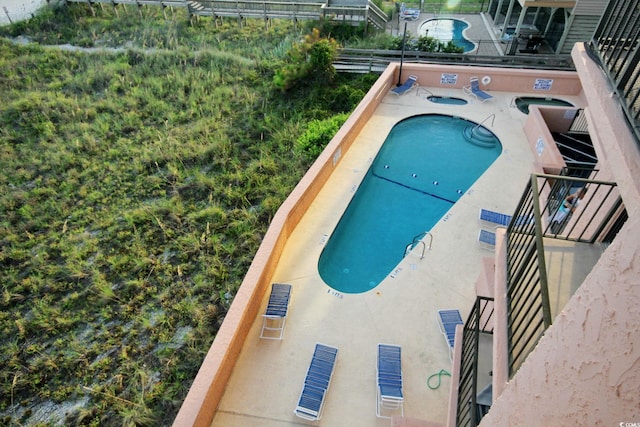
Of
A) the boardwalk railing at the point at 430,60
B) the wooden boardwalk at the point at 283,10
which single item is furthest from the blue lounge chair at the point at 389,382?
the wooden boardwalk at the point at 283,10

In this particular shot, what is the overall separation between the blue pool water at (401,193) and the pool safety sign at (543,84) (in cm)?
364

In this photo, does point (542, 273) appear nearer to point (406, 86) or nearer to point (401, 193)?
point (401, 193)

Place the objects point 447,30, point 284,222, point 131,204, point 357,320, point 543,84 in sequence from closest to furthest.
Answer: point 357,320 < point 284,222 < point 131,204 < point 543,84 < point 447,30

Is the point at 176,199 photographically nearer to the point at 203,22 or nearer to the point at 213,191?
the point at 213,191

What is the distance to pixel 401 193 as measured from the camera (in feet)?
40.5

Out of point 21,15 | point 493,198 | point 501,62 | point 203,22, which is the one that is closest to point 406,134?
point 493,198

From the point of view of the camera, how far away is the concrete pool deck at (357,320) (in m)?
7.32

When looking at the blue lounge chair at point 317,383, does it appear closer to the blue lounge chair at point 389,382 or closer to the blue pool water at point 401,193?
the blue lounge chair at point 389,382

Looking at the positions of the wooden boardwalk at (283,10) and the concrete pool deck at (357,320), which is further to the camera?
the wooden boardwalk at (283,10)

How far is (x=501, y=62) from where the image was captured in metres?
18.0

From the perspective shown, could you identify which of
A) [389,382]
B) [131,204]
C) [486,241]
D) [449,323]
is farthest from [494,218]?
[131,204]

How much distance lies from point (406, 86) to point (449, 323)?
11383 millimetres

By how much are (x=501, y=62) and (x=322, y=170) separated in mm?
12119

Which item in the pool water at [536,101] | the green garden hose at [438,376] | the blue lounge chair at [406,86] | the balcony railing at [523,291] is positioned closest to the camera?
the balcony railing at [523,291]
